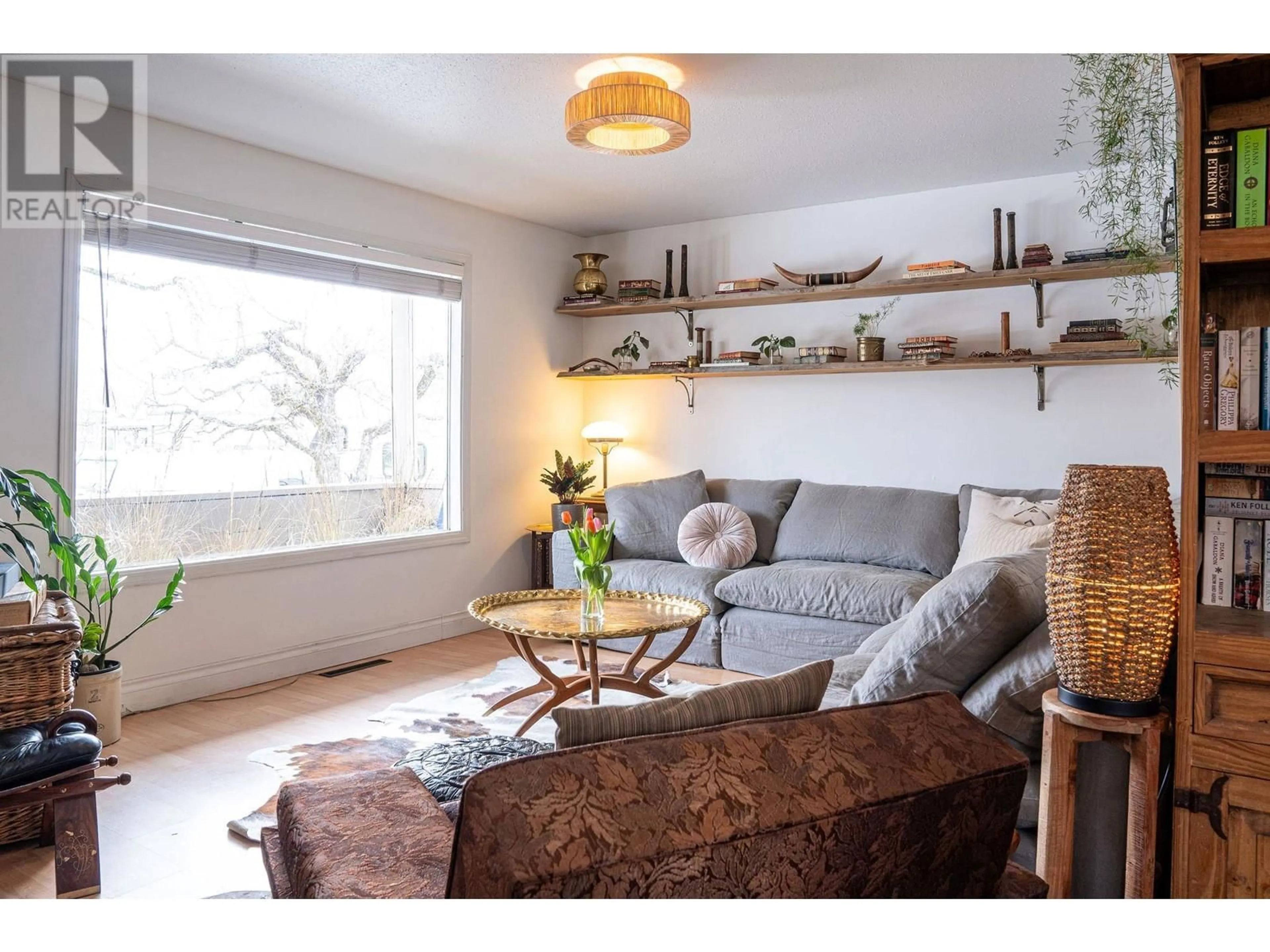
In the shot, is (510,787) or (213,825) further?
(213,825)

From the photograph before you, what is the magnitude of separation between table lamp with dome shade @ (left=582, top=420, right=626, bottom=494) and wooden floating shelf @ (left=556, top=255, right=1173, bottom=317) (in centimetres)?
78

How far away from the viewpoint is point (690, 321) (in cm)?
572

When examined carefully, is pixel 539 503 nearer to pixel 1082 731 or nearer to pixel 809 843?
pixel 1082 731

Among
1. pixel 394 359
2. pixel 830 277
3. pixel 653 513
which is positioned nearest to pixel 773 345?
pixel 830 277

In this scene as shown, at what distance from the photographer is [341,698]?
3.93 meters

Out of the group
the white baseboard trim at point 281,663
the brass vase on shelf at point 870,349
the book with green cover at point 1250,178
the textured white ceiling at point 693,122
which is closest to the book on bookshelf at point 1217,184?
the book with green cover at point 1250,178

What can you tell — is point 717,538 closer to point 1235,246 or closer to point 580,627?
point 580,627

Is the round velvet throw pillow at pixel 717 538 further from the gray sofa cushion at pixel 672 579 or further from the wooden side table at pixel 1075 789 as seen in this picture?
the wooden side table at pixel 1075 789

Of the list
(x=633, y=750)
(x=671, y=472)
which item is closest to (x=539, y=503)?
(x=671, y=472)

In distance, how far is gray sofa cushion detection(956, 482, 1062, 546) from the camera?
13.8 feet

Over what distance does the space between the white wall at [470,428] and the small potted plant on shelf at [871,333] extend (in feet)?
6.83

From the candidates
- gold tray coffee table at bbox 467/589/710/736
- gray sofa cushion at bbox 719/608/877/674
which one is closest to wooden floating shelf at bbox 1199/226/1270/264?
gold tray coffee table at bbox 467/589/710/736

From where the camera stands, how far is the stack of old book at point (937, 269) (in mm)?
4488

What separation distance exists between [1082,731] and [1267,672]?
1.07 ft
